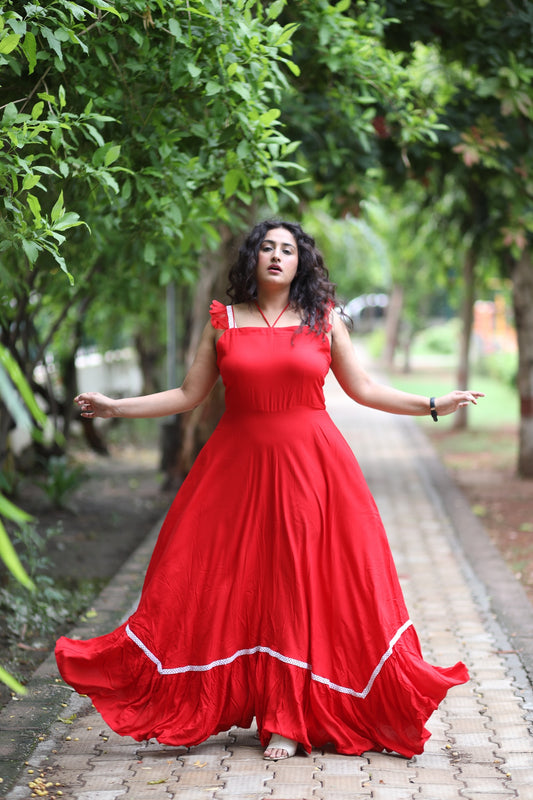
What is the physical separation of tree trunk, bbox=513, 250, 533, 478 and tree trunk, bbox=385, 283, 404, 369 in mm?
18252

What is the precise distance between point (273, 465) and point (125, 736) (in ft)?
3.94

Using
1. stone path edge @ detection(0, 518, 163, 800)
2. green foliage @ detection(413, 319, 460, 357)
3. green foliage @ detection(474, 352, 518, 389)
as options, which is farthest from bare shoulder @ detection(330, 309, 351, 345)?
green foliage @ detection(413, 319, 460, 357)

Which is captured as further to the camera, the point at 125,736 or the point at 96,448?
the point at 96,448

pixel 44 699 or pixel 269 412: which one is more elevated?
pixel 269 412

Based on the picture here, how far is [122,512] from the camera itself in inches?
380

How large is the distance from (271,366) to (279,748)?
137cm

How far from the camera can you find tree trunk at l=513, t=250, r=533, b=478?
1079cm

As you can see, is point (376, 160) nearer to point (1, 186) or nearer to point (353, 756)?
point (1, 186)

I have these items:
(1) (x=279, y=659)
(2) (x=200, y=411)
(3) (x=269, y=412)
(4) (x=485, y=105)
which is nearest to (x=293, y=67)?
(3) (x=269, y=412)

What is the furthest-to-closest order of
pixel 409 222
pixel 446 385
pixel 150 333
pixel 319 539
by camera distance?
pixel 446 385 < pixel 150 333 < pixel 409 222 < pixel 319 539

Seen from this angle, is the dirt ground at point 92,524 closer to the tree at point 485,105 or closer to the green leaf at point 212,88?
the green leaf at point 212,88

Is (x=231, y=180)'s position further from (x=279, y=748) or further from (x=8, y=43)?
(x=279, y=748)

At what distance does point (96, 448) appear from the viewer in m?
13.4

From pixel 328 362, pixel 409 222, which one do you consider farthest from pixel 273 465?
pixel 409 222
